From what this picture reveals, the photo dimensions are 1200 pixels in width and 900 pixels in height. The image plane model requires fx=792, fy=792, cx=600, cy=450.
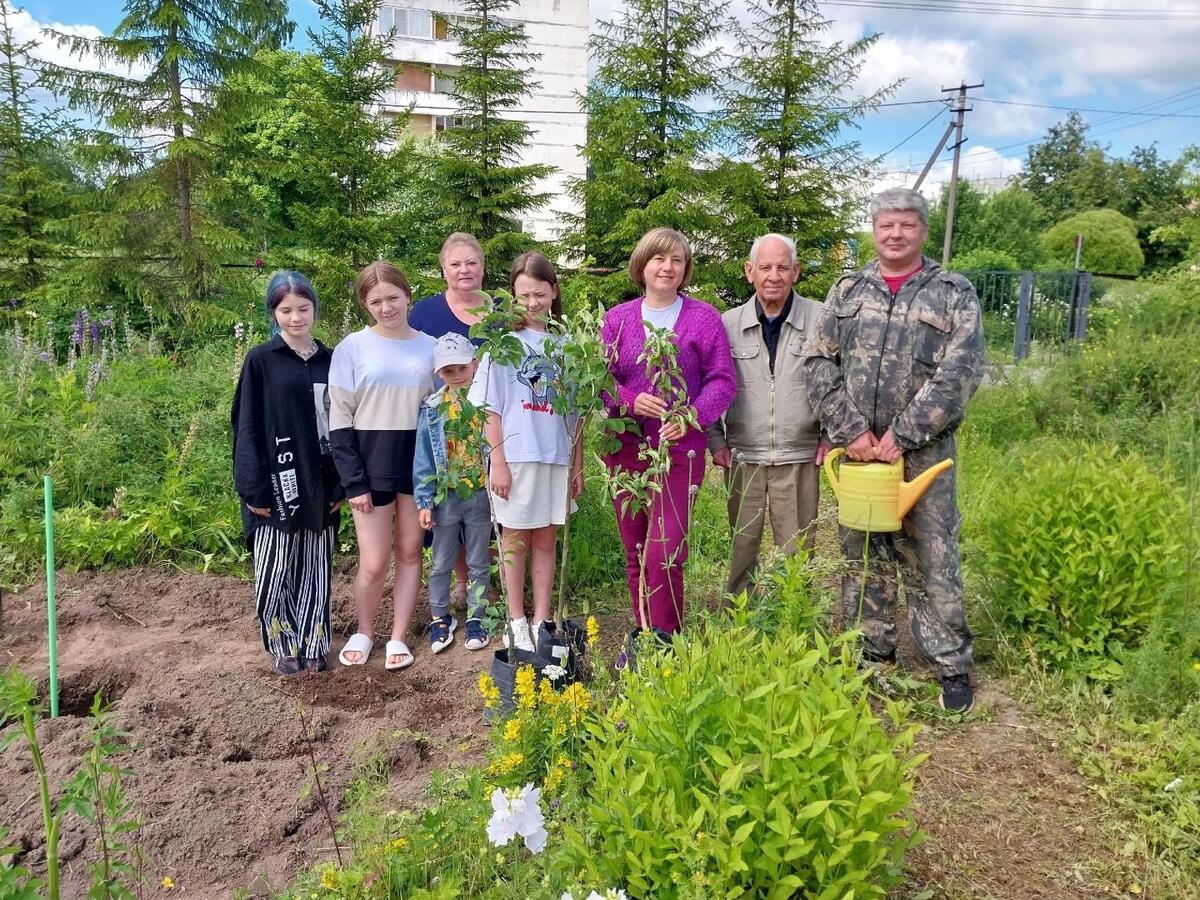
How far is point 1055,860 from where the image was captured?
2.42 meters

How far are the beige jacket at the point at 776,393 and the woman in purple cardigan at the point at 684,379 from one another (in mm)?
141

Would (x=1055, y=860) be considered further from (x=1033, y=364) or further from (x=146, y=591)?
(x=1033, y=364)

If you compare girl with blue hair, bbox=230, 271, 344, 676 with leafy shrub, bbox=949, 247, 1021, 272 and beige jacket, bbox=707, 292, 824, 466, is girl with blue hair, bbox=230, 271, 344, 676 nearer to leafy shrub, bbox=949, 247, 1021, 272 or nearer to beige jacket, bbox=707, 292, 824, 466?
beige jacket, bbox=707, 292, 824, 466

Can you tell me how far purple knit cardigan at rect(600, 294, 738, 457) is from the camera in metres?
3.29

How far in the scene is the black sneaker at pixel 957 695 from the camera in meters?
3.20

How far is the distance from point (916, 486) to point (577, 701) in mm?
1609

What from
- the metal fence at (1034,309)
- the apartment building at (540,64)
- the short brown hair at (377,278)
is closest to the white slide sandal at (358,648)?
the short brown hair at (377,278)

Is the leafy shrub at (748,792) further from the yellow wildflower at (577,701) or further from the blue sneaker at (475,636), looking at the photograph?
the blue sneaker at (475,636)

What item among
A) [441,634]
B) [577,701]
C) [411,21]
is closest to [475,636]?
[441,634]

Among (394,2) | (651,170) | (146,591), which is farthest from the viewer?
(394,2)

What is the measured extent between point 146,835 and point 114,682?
4.32 ft

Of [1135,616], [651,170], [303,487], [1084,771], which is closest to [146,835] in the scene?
[303,487]

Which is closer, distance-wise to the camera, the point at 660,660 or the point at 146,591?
the point at 660,660

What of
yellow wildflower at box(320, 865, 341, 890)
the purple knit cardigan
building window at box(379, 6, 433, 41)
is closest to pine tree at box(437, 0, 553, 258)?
the purple knit cardigan
